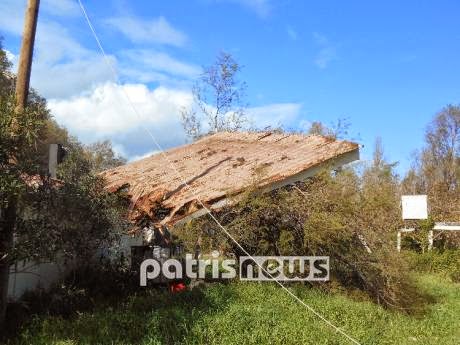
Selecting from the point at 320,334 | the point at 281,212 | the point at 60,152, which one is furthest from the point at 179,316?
the point at 60,152

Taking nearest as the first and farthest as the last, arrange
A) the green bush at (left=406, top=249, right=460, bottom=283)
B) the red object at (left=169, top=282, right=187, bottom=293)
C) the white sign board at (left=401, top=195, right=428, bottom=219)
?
the red object at (left=169, top=282, right=187, bottom=293) < the green bush at (left=406, top=249, right=460, bottom=283) < the white sign board at (left=401, top=195, right=428, bottom=219)

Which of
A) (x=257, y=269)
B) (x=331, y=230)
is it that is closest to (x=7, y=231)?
(x=257, y=269)

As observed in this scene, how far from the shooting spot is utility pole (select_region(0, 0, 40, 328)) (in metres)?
7.67

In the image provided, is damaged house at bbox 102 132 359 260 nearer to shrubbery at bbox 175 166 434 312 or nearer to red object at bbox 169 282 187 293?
shrubbery at bbox 175 166 434 312

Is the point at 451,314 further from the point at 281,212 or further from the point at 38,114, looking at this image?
the point at 38,114

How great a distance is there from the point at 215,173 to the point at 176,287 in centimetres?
319

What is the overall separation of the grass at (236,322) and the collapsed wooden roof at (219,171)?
196cm

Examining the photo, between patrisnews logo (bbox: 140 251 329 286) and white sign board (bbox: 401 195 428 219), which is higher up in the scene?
white sign board (bbox: 401 195 428 219)

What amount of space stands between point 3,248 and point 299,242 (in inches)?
255

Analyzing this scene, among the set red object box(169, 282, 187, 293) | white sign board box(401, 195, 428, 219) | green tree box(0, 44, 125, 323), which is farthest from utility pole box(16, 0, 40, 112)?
white sign board box(401, 195, 428, 219)

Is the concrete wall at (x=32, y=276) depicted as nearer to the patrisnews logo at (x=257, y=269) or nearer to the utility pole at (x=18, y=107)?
the utility pole at (x=18, y=107)

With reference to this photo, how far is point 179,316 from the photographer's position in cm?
830

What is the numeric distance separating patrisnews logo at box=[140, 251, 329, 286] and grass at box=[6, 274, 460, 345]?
508 millimetres

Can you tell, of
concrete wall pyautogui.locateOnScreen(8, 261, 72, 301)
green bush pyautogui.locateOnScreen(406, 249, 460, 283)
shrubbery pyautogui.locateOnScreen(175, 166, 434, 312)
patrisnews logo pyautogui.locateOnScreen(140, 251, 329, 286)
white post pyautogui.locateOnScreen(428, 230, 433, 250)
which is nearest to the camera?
concrete wall pyautogui.locateOnScreen(8, 261, 72, 301)
